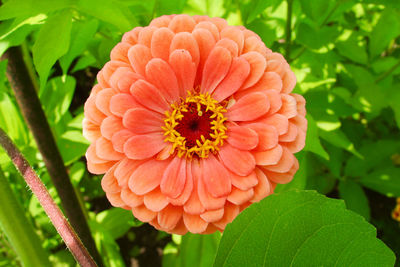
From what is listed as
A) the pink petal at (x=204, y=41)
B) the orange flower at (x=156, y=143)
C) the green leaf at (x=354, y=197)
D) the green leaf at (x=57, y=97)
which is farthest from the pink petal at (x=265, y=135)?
the green leaf at (x=354, y=197)

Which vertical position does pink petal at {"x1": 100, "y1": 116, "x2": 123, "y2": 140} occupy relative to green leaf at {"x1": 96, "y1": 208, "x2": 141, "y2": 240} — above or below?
above

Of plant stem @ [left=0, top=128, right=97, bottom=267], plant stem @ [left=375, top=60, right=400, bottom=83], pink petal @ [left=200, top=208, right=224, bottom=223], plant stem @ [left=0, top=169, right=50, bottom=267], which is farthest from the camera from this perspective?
plant stem @ [left=375, top=60, right=400, bottom=83]

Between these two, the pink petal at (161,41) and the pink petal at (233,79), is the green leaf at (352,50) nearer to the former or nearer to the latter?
the pink petal at (233,79)

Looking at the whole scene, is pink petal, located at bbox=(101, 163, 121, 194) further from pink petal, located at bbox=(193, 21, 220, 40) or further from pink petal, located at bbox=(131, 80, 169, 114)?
pink petal, located at bbox=(193, 21, 220, 40)

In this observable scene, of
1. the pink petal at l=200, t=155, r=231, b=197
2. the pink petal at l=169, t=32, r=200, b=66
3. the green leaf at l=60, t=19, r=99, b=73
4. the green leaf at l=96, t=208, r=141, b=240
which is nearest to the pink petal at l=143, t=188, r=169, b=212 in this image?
the pink petal at l=200, t=155, r=231, b=197

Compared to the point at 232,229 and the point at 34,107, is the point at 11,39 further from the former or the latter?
the point at 232,229

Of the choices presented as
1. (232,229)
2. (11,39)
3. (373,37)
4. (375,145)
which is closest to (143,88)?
(11,39)
